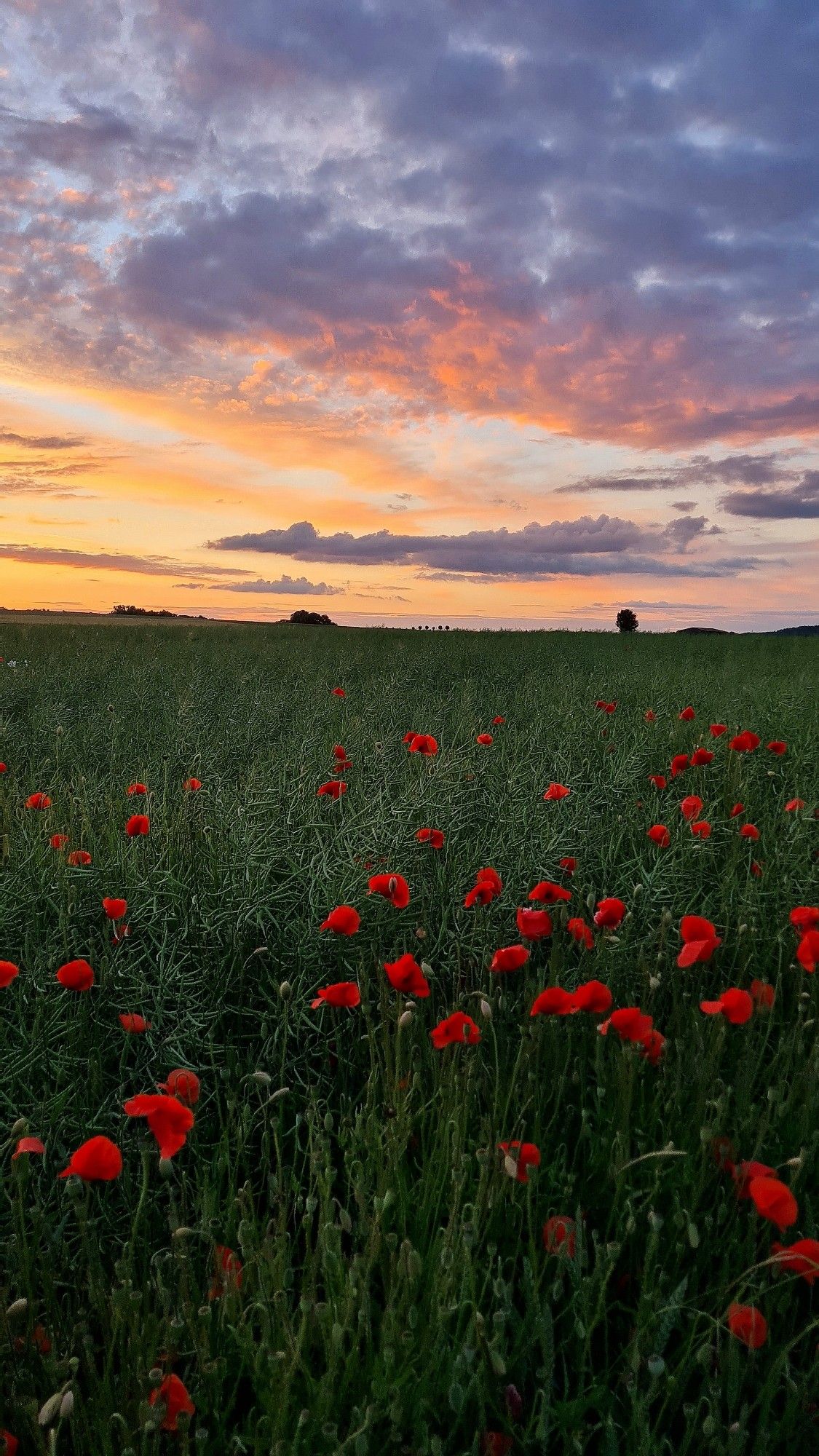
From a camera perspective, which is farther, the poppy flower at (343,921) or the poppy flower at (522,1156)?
the poppy flower at (343,921)

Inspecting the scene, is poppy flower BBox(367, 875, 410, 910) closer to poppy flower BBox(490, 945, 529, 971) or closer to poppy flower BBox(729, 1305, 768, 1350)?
poppy flower BBox(490, 945, 529, 971)

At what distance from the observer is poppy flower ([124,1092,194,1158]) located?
1.61m

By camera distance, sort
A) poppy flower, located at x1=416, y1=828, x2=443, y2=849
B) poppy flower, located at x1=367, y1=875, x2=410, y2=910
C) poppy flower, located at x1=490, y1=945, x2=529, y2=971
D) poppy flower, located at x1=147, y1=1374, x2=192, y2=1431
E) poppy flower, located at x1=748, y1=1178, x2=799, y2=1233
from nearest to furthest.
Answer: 1. poppy flower, located at x1=147, y1=1374, x2=192, y2=1431
2. poppy flower, located at x1=748, y1=1178, x2=799, y2=1233
3. poppy flower, located at x1=490, y1=945, x2=529, y2=971
4. poppy flower, located at x1=367, y1=875, x2=410, y2=910
5. poppy flower, located at x1=416, y1=828, x2=443, y2=849

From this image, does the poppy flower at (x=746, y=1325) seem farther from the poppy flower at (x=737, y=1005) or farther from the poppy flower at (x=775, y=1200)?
the poppy flower at (x=737, y=1005)

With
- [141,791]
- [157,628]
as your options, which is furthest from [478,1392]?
[157,628]

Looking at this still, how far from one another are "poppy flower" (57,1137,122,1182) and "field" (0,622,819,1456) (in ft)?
0.34

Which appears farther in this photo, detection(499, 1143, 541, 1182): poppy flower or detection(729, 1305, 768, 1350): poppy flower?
detection(499, 1143, 541, 1182): poppy flower

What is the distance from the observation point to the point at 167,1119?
1630 millimetres

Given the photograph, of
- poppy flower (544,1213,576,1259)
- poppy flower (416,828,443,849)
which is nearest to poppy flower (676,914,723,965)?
Result: poppy flower (544,1213,576,1259)

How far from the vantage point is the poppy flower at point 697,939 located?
2131mm

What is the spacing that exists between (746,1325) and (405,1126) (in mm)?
735

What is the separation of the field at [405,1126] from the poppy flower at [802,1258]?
0.03 metres

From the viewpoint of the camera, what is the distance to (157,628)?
68.1 ft

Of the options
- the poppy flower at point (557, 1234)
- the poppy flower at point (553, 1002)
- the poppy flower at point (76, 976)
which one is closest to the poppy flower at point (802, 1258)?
the poppy flower at point (557, 1234)
